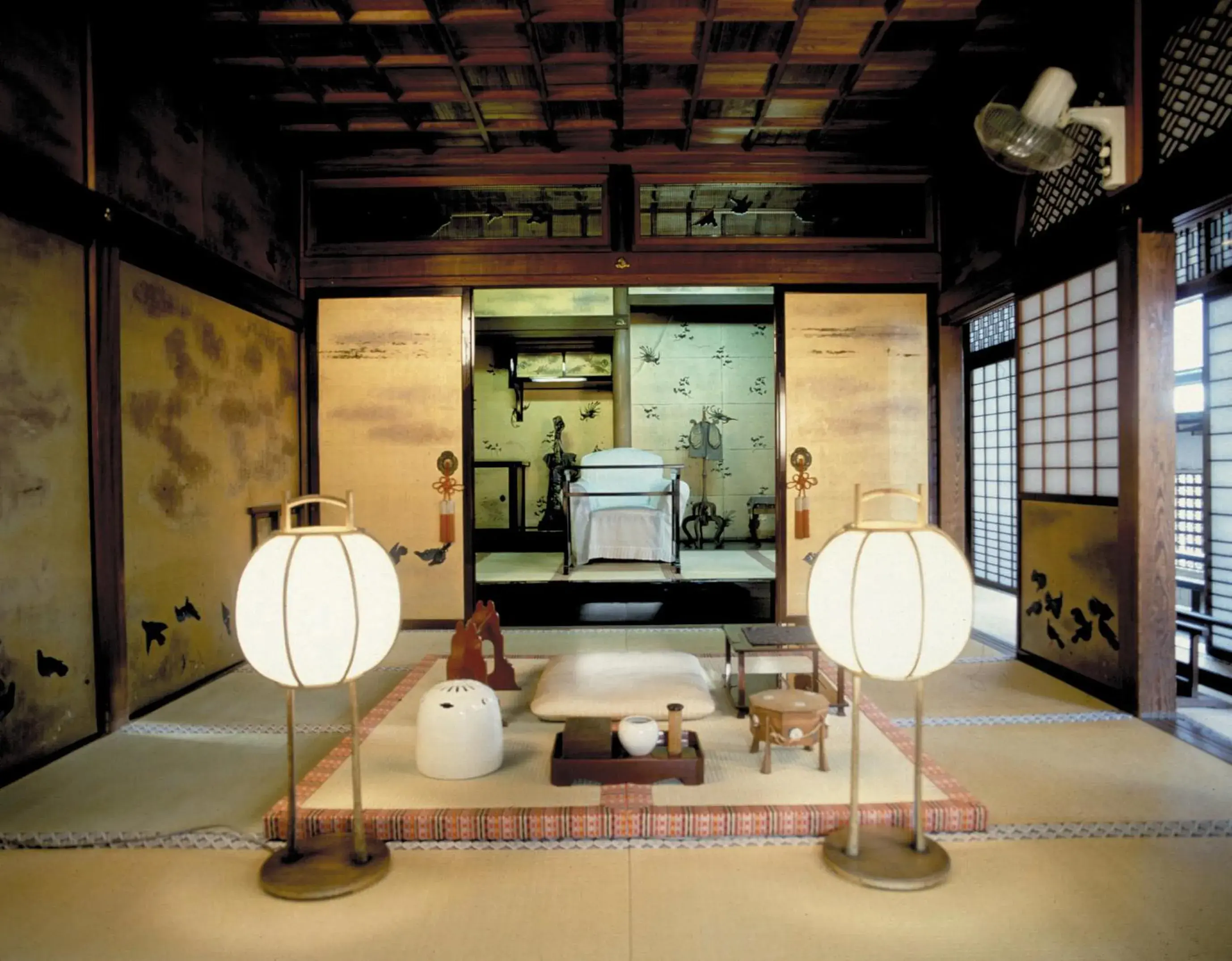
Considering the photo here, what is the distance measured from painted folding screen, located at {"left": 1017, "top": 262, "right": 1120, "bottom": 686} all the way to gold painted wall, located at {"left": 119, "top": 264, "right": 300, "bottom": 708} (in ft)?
14.1

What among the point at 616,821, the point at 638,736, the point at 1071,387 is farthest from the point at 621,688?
the point at 1071,387

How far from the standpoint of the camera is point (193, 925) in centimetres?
171

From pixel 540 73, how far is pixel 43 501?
3054mm

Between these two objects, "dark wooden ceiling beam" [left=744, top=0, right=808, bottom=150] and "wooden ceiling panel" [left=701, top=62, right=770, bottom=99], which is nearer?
"dark wooden ceiling beam" [left=744, top=0, right=808, bottom=150]

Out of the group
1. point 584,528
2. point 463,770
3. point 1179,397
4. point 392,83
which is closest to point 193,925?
point 463,770

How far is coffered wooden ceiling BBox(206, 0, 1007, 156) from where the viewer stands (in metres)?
3.45

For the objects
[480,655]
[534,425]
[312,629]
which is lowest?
[480,655]

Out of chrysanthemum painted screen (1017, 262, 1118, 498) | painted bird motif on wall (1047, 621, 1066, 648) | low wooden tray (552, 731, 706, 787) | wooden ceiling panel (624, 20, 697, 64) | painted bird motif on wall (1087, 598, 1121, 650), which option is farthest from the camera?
painted bird motif on wall (1047, 621, 1066, 648)

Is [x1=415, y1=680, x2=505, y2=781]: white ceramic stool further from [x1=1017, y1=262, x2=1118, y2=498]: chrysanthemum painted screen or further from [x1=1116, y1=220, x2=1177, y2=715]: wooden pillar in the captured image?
[x1=1017, y1=262, x2=1118, y2=498]: chrysanthemum painted screen

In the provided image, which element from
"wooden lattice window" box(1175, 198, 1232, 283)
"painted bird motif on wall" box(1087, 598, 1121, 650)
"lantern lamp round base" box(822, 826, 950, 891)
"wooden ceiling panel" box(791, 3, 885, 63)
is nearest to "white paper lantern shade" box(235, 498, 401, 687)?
"lantern lamp round base" box(822, 826, 950, 891)

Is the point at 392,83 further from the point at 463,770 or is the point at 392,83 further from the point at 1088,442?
the point at 1088,442

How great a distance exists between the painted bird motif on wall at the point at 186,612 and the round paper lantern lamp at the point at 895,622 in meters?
3.13

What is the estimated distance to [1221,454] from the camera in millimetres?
3709

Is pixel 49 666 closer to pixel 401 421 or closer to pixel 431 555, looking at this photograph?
pixel 431 555
